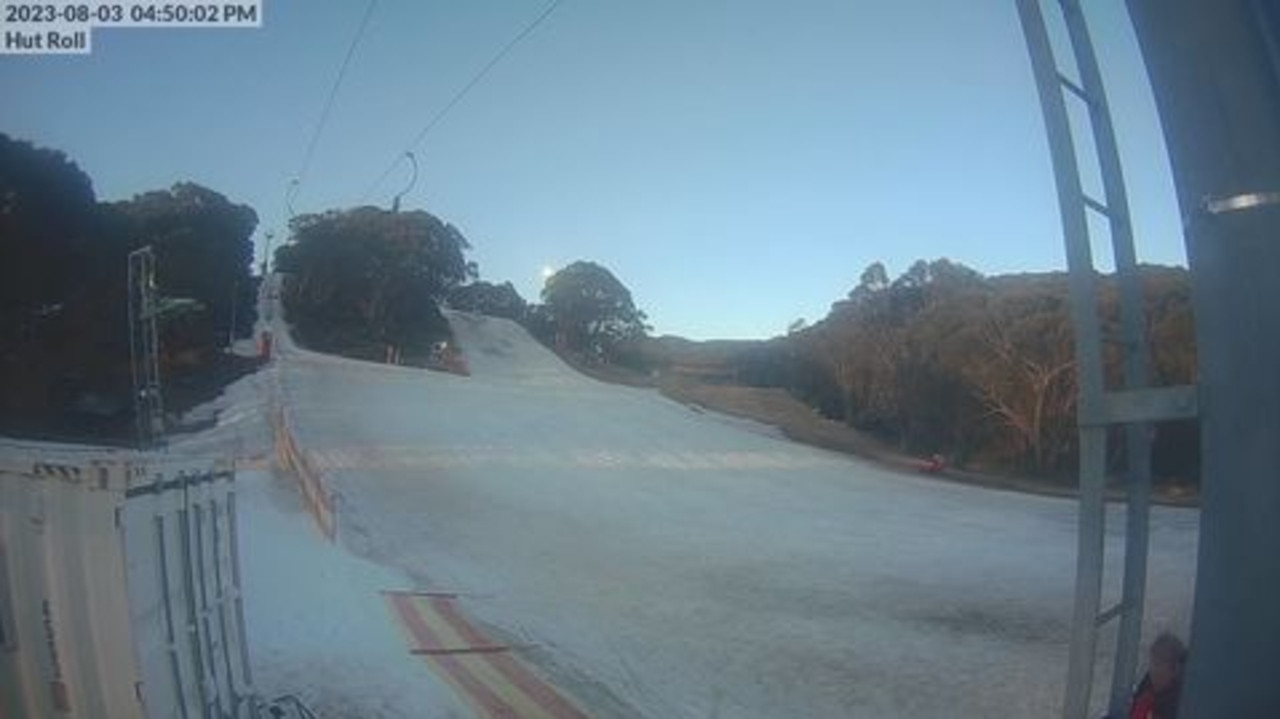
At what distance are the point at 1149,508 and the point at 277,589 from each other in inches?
92.4

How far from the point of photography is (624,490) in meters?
2.32

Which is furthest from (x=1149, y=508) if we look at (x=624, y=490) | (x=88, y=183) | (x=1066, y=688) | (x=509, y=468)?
(x=88, y=183)

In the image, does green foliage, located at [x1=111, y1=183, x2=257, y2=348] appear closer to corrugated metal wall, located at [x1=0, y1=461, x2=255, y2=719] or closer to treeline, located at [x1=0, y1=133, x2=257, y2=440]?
treeline, located at [x1=0, y1=133, x2=257, y2=440]

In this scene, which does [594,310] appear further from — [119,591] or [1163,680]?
[119,591]

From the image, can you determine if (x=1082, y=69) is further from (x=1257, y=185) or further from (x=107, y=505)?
(x=107, y=505)

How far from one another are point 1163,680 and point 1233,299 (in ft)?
2.48

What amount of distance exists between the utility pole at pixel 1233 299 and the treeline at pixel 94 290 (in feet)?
7.13

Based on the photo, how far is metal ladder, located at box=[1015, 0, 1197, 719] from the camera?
158cm

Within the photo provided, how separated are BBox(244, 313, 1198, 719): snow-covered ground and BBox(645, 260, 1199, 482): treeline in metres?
0.13

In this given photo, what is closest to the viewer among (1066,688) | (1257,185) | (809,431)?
(1257,185)

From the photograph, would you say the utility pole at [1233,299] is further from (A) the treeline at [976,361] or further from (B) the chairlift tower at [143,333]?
(B) the chairlift tower at [143,333]
